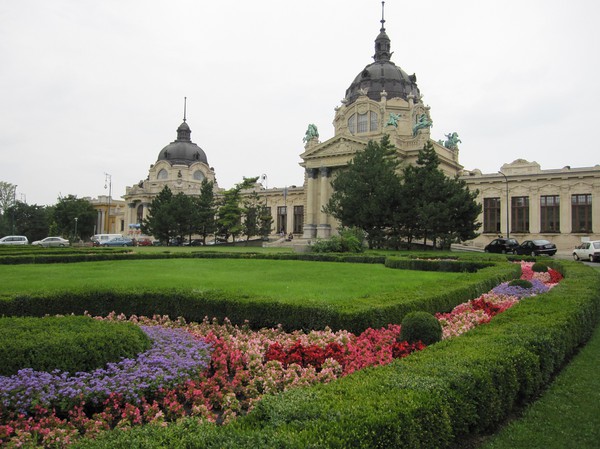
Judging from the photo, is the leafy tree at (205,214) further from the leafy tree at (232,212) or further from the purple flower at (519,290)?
the purple flower at (519,290)

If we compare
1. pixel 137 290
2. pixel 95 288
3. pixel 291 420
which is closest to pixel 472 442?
pixel 291 420

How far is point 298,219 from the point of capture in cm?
7319

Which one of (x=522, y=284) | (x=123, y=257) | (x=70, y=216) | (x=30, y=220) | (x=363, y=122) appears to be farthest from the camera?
(x=30, y=220)

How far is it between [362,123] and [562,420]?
56.1 metres

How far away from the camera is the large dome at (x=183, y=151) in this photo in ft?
290

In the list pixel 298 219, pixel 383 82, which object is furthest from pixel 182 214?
pixel 383 82

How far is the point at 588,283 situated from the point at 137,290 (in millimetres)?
11217

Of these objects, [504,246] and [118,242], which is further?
[118,242]

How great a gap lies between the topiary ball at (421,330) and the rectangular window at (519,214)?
171ft

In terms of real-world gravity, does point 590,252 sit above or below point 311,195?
below

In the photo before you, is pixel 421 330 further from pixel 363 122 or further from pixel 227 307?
pixel 363 122

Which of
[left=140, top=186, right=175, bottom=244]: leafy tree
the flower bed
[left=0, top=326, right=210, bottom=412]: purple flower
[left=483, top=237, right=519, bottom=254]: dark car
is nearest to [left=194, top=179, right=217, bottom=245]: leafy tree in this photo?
[left=140, top=186, right=175, bottom=244]: leafy tree

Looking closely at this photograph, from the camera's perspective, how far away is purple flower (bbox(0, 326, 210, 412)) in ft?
16.1

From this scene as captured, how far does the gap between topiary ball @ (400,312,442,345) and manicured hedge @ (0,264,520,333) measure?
3.12 feet
